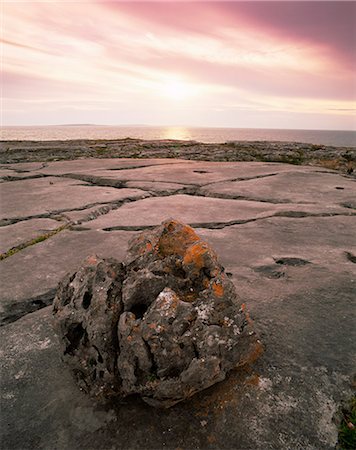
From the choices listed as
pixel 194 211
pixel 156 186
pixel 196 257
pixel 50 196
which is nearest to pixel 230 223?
pixel 194 211

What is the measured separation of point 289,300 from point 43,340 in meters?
2.18

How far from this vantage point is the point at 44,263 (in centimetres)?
405

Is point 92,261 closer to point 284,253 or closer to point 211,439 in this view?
point 211,439

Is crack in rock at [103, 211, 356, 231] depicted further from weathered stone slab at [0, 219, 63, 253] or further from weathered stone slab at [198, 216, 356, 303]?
weathered stone slab at [0, 219, 63, 253]

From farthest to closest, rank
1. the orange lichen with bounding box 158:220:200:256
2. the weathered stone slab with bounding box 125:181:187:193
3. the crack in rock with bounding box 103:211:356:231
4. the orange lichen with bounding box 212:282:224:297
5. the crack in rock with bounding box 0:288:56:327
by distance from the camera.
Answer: the weathered stone slab with bounding box 125:181:187:193 < the crack in rock with bounding box 103:211:356:231 < the crack in rock with bounding box 0:288:56:327 < the orange lichen with bounding box 158:220:200:256 < the orange lichen with bounding box 212:282:224:297

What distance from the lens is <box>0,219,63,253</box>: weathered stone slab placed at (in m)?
4.83

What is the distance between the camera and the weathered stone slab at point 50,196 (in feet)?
21.6

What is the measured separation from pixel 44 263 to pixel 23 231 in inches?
61.1

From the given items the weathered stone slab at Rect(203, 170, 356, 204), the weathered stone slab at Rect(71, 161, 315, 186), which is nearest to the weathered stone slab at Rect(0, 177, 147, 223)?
the weathered stone slab at Rect(71, 161, 315, 186)

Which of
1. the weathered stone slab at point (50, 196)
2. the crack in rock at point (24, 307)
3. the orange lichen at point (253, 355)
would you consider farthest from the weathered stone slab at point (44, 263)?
the weathered stone slab at point (50, 196)

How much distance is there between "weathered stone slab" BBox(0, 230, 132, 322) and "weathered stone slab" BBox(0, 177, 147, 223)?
1793 millimetres

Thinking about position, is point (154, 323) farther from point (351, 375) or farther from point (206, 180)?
point (206, 180)

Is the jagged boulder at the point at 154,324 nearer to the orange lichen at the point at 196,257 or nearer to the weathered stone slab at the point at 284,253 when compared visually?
the orange lichen at the point at 196,257

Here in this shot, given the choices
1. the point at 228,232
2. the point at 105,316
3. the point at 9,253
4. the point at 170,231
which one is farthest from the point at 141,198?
the point at 105,316
